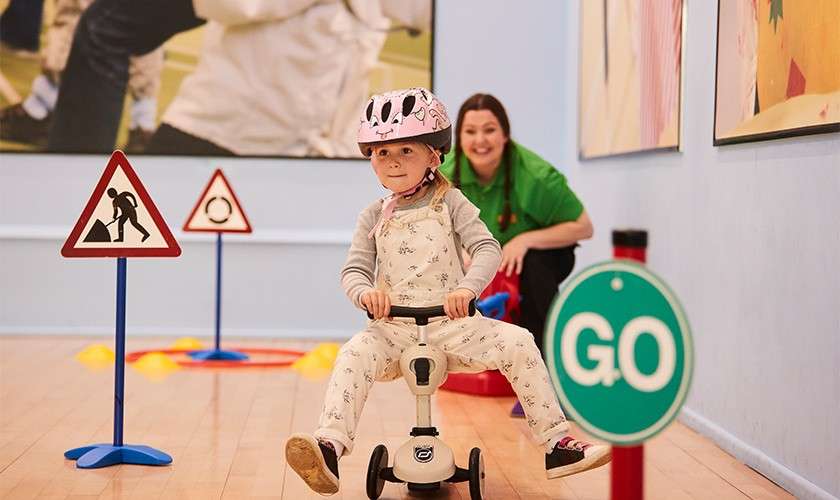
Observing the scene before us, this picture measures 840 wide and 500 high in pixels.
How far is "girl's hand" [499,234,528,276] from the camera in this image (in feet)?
15.6

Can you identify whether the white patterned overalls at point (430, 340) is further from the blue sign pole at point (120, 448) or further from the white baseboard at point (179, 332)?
the white baseboard at point (179, 332)

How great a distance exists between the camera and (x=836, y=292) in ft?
10.1

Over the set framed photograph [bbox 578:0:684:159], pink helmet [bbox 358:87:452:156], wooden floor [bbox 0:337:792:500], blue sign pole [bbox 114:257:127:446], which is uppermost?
framed photograph [bbox 578:0:684:159]

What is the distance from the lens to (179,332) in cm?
689

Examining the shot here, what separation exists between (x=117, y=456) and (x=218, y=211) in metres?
2.39

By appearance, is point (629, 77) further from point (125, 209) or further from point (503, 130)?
point (125, 209)

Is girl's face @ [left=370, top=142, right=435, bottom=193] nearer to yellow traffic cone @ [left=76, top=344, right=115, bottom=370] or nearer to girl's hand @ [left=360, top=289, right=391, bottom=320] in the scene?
girl's hand @ [left=360, top=289, right=391, bottom=320]

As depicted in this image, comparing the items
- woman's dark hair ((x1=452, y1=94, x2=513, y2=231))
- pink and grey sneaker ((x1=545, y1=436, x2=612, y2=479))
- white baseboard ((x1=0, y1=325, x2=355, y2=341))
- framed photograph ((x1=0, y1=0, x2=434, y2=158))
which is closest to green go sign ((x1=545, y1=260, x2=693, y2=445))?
pink and grey sneaker ((x1=545, y1=436, x2=612, y2=479))

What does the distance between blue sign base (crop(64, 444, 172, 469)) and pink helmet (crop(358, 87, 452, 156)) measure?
1120mm

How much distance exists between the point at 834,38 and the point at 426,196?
1124 millimetres

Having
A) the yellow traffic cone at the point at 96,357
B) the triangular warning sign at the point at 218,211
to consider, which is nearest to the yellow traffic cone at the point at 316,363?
the triangular warning sign at the point at 218,211

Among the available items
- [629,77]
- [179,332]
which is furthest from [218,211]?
[629,77]

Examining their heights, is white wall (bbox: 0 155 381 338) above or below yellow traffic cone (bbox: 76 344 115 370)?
above

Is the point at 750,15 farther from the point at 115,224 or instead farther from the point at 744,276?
the point at 115,224
